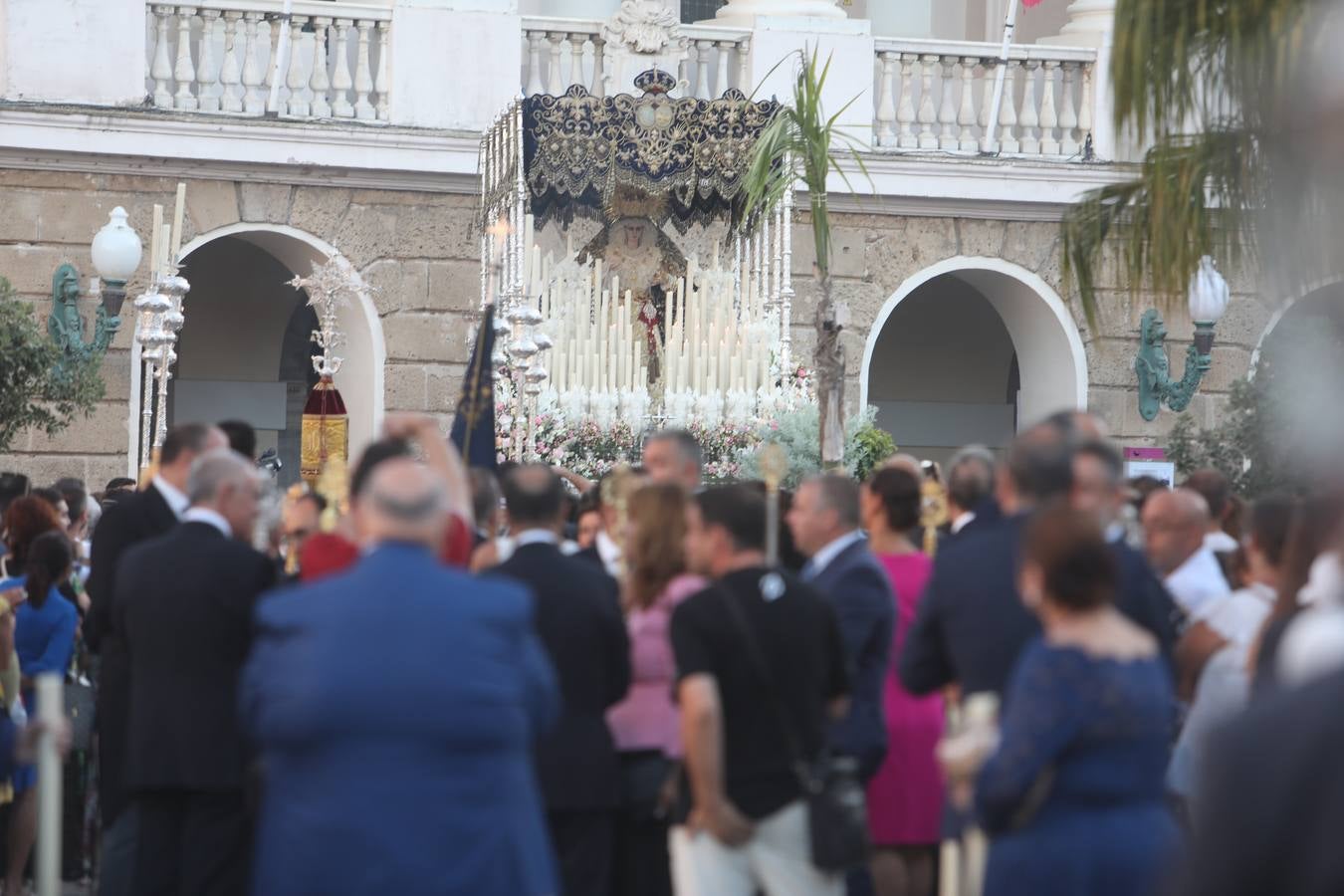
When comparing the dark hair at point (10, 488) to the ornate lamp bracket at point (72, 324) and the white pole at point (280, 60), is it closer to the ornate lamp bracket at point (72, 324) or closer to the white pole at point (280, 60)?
the ornate lamp bracket at point (72, 324)

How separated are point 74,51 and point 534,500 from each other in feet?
37.0

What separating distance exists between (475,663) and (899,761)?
109 inches

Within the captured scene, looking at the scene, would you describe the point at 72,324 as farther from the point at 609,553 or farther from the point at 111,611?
the point at 111,611

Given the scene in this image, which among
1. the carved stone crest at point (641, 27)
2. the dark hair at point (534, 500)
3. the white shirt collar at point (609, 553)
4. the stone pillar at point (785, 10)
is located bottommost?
the white shirt collar at point (609, 553)

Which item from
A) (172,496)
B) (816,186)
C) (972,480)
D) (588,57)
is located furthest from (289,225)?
(972,480)

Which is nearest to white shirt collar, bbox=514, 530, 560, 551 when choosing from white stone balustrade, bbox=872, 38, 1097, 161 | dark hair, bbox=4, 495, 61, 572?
dark hair, bbox=4, 495, 61, 572

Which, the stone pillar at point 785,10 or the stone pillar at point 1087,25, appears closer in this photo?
the stone pillar at point 785,10

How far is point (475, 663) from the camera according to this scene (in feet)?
15.3

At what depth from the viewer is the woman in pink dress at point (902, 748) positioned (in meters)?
7.09

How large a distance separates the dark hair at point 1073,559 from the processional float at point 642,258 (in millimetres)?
10508

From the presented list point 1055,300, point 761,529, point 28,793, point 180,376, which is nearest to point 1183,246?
point 761,529

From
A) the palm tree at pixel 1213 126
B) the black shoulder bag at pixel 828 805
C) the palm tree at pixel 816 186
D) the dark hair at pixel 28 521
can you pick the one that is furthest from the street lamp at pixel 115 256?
the black shoulder bag at pixel 828 805

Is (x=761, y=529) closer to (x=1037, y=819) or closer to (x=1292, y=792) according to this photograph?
(x=1037, y=819)

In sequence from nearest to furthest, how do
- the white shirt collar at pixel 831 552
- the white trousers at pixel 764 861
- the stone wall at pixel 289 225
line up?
1. the white trousers at pixel 764 861
2. the white shirt collar at pixel 831 552
3. the stone wall at pixel 289 225
